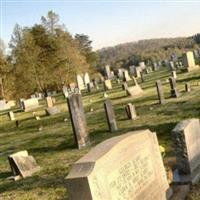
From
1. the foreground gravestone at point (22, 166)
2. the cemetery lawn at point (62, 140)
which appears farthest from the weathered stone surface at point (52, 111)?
the foreground gravestone at point (22, 166)

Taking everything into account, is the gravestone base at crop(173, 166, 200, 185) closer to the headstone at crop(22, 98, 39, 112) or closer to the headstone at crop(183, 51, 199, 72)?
the headstone at crop(22, 98, 39, 112)

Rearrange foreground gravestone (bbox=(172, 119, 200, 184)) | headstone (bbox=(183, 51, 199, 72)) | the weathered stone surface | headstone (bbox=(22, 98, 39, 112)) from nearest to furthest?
foreground gravestone (bbox=(172, 119, 200, 184)) → the weathered stone surface → headstone (bbox=(22, 98, 39, 112)) → headstone (bbox=(183, 51, 199, 72))

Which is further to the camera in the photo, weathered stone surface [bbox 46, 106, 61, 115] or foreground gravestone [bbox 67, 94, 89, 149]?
weathered stone surface [bbox 46, 106, 61, 115]

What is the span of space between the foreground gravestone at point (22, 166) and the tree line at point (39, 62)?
38053 millimetres

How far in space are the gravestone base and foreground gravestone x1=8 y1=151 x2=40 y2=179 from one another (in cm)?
424

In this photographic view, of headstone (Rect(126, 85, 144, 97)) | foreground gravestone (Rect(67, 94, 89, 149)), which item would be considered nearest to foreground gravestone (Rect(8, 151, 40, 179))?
foreground gravestone (Rect(67, 94, 89, 149))

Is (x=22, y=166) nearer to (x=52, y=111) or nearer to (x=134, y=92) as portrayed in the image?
(x=52, y=111)

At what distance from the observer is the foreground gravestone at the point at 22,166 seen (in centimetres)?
1135

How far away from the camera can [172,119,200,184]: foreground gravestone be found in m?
8.53

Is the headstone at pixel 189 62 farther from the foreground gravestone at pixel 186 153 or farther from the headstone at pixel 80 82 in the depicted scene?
the foreground gravestone at pixel 186 153

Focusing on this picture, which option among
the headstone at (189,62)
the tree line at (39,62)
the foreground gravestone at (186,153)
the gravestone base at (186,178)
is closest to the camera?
the gravestone base at (186,178)

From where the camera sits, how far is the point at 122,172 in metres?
6.44

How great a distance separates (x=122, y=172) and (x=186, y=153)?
258cm

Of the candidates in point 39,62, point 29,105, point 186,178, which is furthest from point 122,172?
point 39,62
